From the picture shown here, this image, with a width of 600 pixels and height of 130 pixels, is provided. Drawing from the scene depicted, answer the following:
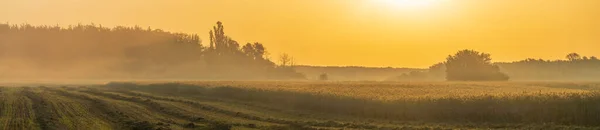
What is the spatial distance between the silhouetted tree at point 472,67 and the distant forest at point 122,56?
139 feet

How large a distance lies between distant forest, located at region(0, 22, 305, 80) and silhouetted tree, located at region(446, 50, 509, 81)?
1673 inches

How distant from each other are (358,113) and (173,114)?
32.2 feet

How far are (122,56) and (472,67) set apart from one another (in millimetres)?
76119

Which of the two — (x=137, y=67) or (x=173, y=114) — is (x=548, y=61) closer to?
(x=137, y=67)

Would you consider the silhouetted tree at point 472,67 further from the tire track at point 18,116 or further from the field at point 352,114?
the tire track at point 18,116

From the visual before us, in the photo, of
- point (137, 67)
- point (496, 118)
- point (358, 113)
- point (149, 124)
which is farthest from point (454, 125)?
point (137, 67)

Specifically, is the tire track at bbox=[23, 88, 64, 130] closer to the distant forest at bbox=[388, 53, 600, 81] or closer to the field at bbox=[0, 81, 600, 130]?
the field at bbox=[0, 81, 600, 130]

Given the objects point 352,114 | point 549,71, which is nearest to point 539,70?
point 549,71

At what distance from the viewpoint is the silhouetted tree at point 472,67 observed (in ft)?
321

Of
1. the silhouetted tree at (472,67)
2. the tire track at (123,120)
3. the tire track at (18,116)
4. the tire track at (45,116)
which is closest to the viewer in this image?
the tire track at (18,116)

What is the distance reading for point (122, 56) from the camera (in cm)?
13900

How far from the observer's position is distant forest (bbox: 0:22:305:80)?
5153 inches

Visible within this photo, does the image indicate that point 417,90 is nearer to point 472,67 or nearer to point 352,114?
point 352,114

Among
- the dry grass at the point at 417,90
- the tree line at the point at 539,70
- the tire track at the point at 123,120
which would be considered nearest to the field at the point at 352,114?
the tire track at the point at 123,120
